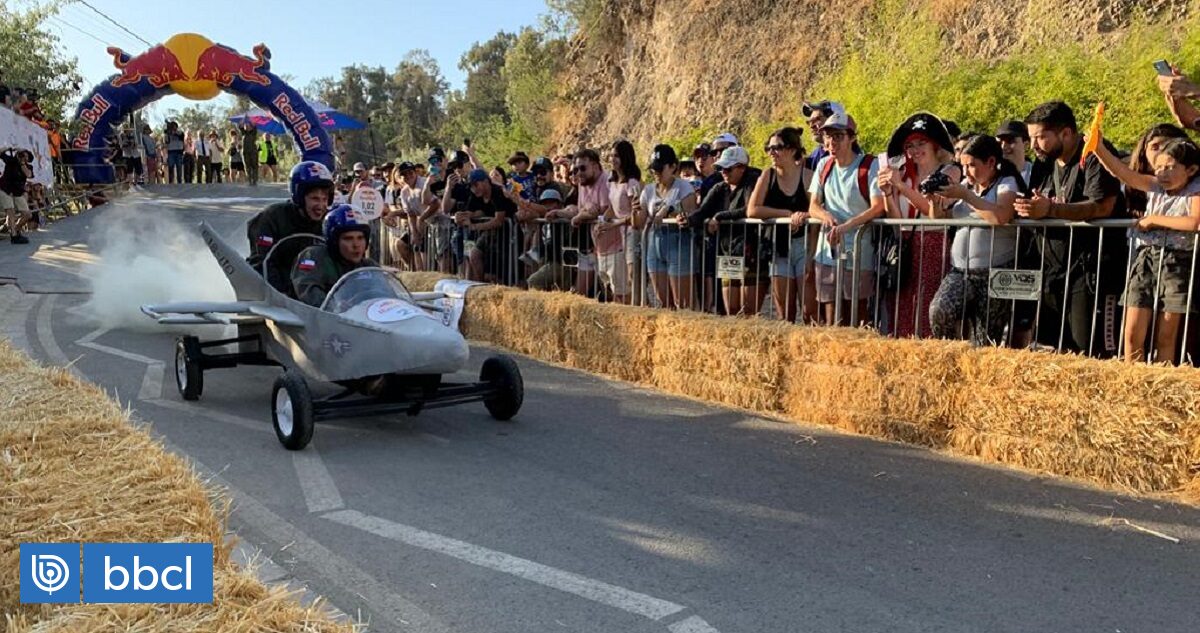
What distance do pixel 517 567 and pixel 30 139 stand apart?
2360 centimetres

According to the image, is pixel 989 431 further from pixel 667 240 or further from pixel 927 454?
pixel 667 240

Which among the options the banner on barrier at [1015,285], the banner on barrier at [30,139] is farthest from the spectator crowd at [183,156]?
the banner on barrier at [1015,285]

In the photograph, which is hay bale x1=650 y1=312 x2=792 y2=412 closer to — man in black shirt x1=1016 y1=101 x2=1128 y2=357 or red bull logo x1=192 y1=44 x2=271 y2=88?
man in black shirt x1=1016 y1=101 x2=1128 y2=357

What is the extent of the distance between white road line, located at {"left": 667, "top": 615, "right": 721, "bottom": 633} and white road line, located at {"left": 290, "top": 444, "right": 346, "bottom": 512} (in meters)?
2.07

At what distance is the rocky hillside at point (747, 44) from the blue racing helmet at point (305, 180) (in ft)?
47.2

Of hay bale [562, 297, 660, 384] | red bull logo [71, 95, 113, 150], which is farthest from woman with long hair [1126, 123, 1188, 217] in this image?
red bull logo [71, 95, 113, 150]

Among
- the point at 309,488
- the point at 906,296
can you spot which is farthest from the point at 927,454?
the point at 309,488

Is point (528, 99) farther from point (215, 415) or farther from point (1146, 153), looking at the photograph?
point (1146, 153)

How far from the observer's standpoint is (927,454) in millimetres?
5277

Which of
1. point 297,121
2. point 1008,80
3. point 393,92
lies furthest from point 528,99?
point 393,92

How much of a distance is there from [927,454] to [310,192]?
18.3 feet

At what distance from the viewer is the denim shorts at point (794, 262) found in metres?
6.87

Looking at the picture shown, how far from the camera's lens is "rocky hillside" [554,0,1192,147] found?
57.8 ft

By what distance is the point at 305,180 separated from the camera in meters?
7.66
